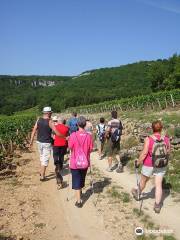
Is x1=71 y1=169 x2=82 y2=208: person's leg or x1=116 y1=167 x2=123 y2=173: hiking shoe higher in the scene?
x1=71 y1=169 x2=82 y2=208: person's leg

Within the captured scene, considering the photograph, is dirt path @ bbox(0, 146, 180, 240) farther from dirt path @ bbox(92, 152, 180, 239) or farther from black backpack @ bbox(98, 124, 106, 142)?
black backpack @ bbox(98, 124, 106, 142)

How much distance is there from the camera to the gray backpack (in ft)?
24.5

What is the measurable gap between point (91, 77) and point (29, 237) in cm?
15517

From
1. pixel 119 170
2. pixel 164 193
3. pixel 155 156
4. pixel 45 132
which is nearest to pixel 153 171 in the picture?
pixel 155 156

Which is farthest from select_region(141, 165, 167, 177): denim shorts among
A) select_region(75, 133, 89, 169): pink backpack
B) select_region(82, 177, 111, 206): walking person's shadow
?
select_region(82, 177, 111, 206): walking person's shadow

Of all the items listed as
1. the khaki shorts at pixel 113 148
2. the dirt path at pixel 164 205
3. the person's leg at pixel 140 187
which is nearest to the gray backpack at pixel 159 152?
the person's leg at pixel 140 187

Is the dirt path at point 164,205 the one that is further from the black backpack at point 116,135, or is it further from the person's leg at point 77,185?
the person's leg at point 77,185

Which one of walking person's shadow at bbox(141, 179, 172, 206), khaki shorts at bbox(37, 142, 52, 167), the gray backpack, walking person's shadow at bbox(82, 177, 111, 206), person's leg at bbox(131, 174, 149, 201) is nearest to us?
the gray backpack

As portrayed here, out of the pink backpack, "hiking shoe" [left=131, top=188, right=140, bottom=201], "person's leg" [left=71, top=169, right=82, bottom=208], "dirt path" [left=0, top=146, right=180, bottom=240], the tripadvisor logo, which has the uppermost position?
the pink backpack

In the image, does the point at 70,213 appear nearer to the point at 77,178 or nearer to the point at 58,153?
the point at 77,178

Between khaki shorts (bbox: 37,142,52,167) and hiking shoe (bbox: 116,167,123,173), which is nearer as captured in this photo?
khaki shorts (bbox: 37,142,52,167)

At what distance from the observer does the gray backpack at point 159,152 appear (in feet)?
24.5

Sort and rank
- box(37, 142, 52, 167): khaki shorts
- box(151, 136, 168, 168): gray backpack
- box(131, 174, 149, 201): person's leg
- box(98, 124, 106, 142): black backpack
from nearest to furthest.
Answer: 1. box(151, 136, 168, 168): gray backpack
2. box(131, 174, 149, 201): person's leg
3. box(37, 142, 52, 167): khaki shorts
4. box(98, 124, 106, 142): black backpack

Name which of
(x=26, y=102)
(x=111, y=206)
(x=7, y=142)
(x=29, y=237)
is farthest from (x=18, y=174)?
(x=26, y=102)
